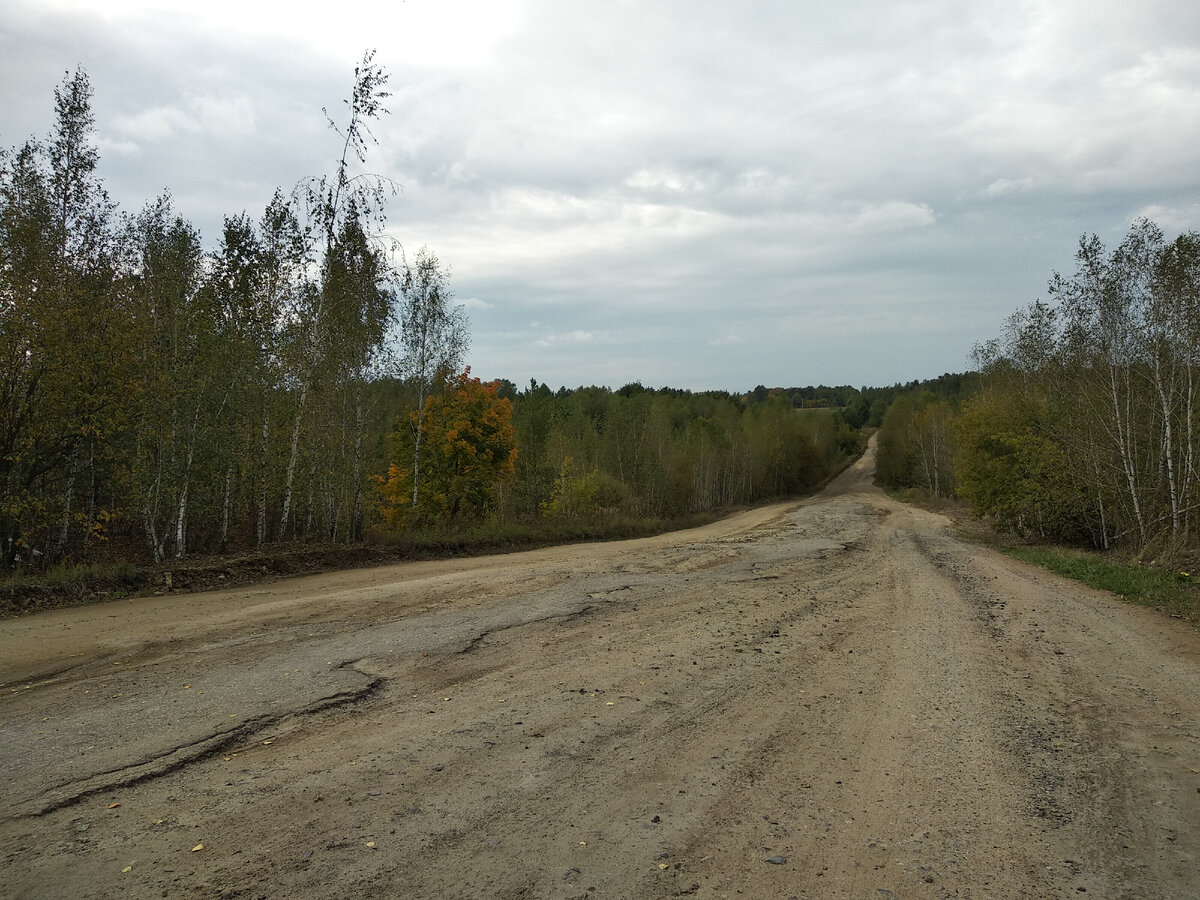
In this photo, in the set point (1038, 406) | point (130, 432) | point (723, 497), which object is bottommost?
point (723, 497)

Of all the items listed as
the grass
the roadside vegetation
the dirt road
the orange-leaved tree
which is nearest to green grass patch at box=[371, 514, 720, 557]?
the grass

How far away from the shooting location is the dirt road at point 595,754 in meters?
3.37

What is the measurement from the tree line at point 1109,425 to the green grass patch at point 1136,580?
141 cm

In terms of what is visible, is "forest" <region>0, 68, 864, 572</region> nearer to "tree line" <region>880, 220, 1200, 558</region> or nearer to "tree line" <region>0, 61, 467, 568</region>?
"tree line" <region>0, 61, 467, 568</region>

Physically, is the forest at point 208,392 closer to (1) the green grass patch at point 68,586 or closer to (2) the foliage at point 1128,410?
(1) the green grass patch at point 68,586

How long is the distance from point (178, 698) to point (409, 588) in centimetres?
540

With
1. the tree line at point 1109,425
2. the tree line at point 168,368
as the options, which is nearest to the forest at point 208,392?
the tree line at point 168,368

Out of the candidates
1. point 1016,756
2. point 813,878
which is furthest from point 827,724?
point 813,878

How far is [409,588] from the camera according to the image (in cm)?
1106

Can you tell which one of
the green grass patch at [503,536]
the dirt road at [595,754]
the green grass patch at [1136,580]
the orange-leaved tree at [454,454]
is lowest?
the green grass patch at [503,536]

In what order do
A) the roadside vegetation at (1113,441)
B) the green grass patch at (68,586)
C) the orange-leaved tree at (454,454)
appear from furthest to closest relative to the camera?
the orange-leaved tree at (454,454)
the roadside vegetation at (1113,441)
the green grass patch at (68,586)

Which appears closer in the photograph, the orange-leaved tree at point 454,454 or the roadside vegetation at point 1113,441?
the roadside vegetation at point 1113,441

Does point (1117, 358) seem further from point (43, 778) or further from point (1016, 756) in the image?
point (43, 778)

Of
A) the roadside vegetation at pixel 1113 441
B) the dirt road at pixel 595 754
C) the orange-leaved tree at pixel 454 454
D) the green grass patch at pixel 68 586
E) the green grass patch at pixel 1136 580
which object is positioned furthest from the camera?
the orange-leaved tree at pixel 454 454
